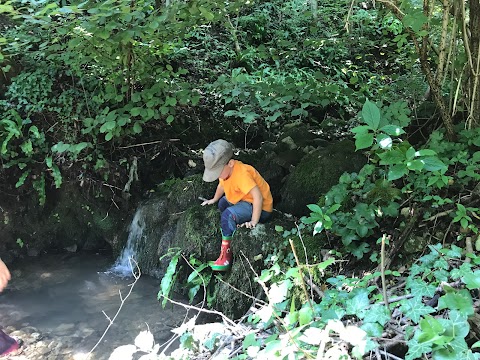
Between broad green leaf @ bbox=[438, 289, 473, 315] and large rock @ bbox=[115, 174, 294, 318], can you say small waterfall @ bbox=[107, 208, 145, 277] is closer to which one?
large rock @ bbox=[115, 174, 294, 318]

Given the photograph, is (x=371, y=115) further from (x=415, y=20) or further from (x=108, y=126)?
(x=108, y=126)

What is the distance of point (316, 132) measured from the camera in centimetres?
602

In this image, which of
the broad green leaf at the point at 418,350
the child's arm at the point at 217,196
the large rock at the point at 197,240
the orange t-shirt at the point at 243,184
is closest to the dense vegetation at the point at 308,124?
the broad green leaf at the point at 418,350

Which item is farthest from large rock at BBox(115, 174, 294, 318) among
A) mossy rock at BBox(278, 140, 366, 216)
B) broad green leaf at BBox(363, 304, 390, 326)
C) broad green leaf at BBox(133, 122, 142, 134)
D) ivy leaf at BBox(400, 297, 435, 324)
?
ivy leaf at BBox(400, 297, 435, 324)

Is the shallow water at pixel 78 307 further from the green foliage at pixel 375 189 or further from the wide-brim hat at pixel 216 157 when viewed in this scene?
the green foliage at pixel 375 189

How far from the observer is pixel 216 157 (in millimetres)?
4004

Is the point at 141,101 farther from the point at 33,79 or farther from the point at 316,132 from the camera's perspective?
the point at 316,132

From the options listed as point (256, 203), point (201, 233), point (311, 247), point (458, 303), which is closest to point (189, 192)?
point (201, 233)

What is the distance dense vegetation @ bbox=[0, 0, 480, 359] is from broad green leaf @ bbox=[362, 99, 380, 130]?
10 millimetres

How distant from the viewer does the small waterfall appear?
5758 mm

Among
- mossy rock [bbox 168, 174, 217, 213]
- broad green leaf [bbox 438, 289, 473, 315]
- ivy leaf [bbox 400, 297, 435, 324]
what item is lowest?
mossy rock [bbox 168, 174, 217, 213]

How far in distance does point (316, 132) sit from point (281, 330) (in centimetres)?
422

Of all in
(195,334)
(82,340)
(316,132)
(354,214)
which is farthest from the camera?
(316,132)

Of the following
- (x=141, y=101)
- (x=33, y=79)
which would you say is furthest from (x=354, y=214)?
(x=33, y=79)
